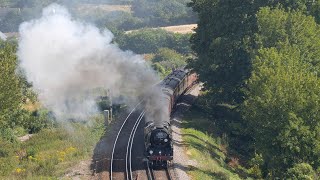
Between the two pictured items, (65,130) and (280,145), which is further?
(65,130)

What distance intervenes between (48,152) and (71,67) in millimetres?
15307

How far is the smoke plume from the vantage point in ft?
161

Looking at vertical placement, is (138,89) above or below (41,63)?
below

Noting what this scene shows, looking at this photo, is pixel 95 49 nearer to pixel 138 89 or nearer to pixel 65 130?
pixel 138 89

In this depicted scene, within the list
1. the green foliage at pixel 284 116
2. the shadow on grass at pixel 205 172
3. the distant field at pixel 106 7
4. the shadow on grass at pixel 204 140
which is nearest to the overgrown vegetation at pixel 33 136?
the shadow on grass at pixel 205 172

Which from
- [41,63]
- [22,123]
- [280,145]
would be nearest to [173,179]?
[280,145]

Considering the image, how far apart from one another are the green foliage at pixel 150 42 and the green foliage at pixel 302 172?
85355 mm

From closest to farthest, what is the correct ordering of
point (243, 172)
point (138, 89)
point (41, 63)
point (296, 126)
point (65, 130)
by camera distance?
point (296, 126) → point (243, 172) → point (65, 130) → point (41, 63) → point (138, 89)

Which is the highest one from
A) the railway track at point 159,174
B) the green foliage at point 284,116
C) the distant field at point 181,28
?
the green foliage at point 284,116

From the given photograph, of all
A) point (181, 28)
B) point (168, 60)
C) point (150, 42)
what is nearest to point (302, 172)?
point (168, 60)

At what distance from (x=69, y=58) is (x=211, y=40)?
1638 centimetres

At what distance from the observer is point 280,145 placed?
34.1 meters

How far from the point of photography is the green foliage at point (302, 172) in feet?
102

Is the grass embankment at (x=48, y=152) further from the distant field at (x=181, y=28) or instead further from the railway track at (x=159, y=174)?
the distant field at (x=181, y=28)
